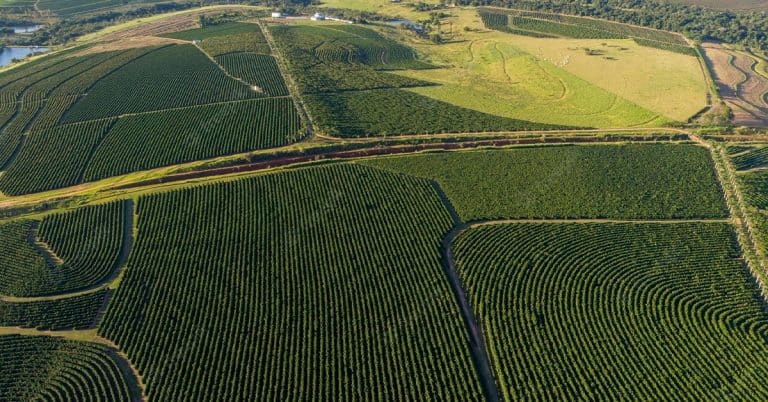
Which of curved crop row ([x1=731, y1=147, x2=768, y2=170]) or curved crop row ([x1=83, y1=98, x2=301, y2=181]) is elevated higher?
curved crop row ([x1=83, y1=98, x2=301, y2=181])

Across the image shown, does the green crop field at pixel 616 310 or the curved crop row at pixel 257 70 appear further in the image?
the curved crop row at pixel 257 70

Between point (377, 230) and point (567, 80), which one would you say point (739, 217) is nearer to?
point (377, 230)

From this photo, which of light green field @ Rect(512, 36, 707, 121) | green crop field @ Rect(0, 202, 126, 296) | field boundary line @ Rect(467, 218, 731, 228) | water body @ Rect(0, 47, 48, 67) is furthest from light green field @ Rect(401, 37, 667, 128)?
water body @ Rect(0, 47, 48, 67)

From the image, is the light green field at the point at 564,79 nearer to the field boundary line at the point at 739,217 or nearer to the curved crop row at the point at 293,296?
the field boundary line at the point at 739,217

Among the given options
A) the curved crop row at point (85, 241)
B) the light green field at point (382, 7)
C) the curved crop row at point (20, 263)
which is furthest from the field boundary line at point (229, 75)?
the light green field at point (382, 7)

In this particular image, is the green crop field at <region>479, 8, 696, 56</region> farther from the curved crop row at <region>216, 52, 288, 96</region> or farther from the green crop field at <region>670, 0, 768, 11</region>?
the curved crop row at <region>216, 52, 288, 96</region>

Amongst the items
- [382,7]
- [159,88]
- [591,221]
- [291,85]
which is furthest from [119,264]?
[382,7]

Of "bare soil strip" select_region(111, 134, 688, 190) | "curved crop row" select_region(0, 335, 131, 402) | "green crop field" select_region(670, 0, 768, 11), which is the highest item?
"green crop field" select_region(670, 0, 768, 11)
